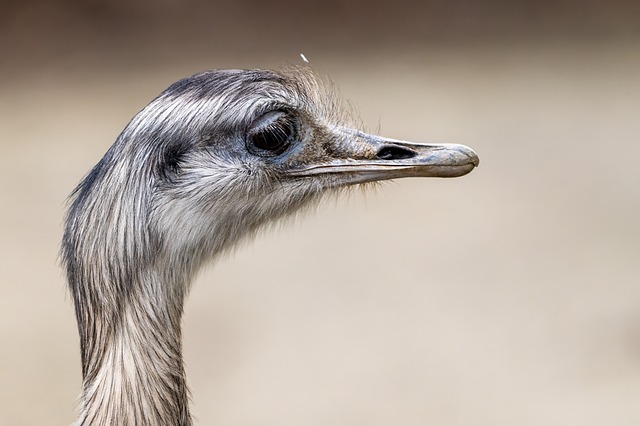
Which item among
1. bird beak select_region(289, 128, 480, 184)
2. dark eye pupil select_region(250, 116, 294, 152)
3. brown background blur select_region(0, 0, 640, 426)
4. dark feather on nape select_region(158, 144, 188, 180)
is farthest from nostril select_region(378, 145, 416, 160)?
brown background blur select_region(0, 0, 640, 426)

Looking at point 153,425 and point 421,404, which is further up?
point 153,425

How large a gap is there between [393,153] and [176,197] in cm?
36

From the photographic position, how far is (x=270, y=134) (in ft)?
4.77

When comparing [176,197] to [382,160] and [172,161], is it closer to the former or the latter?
[172,161]

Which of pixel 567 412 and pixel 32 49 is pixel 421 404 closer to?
pixel 567 412

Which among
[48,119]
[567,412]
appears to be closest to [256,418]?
[567,412]

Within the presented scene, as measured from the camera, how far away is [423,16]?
193 inches

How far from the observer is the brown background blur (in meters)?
2.99

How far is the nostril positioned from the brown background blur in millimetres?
765

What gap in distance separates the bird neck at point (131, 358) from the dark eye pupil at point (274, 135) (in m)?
0.26

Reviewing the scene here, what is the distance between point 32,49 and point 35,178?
1123 millimetres

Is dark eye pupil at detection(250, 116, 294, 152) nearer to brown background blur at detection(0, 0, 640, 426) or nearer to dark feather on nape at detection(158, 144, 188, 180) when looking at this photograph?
dark feather on nape at detection(158, 144, 188, 180)

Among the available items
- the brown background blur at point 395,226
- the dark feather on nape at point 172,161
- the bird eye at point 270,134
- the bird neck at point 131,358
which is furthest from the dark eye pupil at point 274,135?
the brown background blur at point 395,226

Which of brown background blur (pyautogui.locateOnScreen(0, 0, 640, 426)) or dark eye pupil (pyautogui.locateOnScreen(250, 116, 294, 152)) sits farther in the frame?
brown background blur (pyautogui.locateOnScreen(0, 0, 640, 426))
